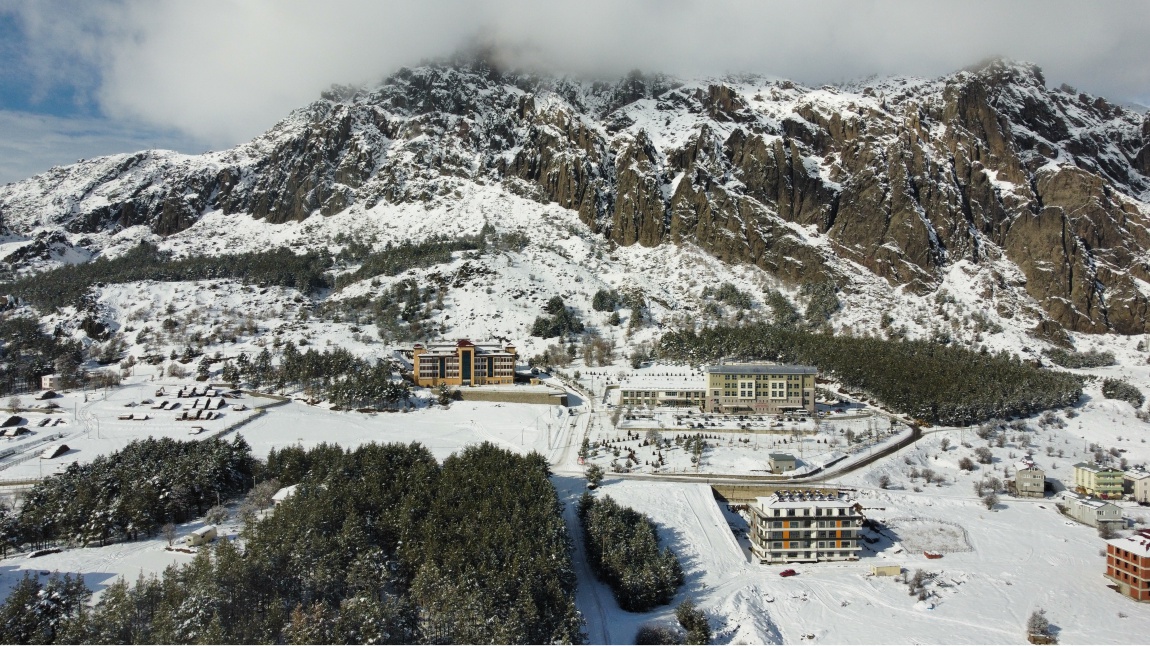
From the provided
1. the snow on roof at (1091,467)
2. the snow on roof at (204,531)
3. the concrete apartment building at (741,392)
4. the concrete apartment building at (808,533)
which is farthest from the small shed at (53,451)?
the snow on roof at (1091,467)

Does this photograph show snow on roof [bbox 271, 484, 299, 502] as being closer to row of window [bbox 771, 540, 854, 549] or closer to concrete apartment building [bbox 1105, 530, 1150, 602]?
row of window [bbox 771, 540, 854, 549]

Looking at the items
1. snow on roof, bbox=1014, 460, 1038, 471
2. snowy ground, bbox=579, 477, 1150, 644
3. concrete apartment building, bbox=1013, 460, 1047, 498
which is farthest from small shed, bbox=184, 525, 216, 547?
snow on roof, bbox=1014, 460, 1038, 471

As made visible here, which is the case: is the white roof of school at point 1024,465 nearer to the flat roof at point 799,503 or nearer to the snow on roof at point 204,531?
the flat roof at point 799,503

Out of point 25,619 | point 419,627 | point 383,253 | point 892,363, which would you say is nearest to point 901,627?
point 419,627

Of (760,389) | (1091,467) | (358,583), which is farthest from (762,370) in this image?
(358,583)

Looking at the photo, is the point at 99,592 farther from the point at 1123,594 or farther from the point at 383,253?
the point at 383,253
